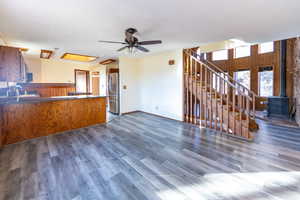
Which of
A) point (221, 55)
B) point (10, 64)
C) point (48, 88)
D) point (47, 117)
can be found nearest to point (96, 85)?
point (48, 88)

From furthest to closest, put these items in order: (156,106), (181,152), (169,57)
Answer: (156,106), (169,57), (181,152)

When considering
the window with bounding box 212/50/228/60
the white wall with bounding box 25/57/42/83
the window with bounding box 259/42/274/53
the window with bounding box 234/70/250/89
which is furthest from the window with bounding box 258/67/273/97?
the white wall with bounding box 25/57/42/83

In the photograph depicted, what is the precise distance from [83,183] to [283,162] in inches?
123

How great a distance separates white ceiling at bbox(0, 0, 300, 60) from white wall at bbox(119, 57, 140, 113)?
233 centimetres

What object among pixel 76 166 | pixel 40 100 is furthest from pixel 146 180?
pixel 40 100

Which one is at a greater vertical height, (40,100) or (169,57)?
(169,57)

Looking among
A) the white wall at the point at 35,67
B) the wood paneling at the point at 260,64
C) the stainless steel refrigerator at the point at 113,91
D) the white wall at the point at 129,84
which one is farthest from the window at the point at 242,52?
the white wall at the point at 35,67

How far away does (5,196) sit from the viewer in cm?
159

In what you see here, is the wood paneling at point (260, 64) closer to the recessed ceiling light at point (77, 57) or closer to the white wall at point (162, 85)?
the white wall at point (162, 85)

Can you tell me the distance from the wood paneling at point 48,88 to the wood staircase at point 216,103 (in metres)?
5.17

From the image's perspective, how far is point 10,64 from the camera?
2.76 m

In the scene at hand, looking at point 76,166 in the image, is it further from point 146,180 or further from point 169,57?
point 169,57

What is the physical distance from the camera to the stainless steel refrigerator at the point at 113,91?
5.83m

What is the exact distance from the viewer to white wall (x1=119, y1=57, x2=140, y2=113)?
5.80 meters
